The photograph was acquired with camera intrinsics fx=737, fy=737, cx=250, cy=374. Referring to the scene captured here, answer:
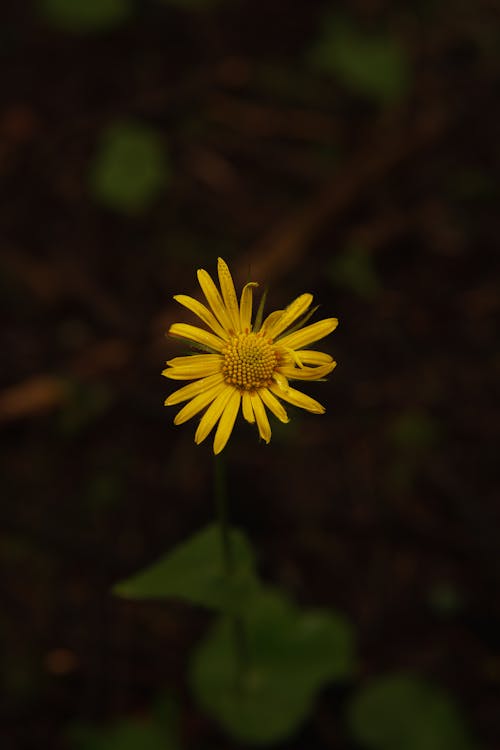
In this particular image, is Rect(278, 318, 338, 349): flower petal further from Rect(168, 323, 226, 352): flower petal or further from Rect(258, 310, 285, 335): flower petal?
Rect(168, 323, 226, 352): flower petal

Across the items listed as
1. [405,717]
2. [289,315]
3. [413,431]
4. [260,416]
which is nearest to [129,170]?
[413,431]

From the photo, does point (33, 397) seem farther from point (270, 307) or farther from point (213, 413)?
point (213, 413)

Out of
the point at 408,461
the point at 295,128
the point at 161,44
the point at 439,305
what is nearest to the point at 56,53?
the point at 161,44

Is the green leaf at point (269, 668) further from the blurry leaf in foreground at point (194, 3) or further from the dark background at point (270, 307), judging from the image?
the blurry leaf in foreground at point (194, 3)

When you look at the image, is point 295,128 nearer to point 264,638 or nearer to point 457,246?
point 457,246

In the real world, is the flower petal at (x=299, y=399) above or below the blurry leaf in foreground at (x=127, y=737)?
above

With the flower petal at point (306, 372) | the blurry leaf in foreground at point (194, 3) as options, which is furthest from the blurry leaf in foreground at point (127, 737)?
the blurry leaf in foreground at point (194, 3)

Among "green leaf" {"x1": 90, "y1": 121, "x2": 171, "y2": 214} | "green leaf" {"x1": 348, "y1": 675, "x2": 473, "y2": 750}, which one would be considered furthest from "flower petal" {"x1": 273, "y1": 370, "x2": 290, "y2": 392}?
"green leaf" {"x1": 90, "y1": 121, "x2": 171, "y2": 214}

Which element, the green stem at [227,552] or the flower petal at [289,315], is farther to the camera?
the flower petal at [289,315]
